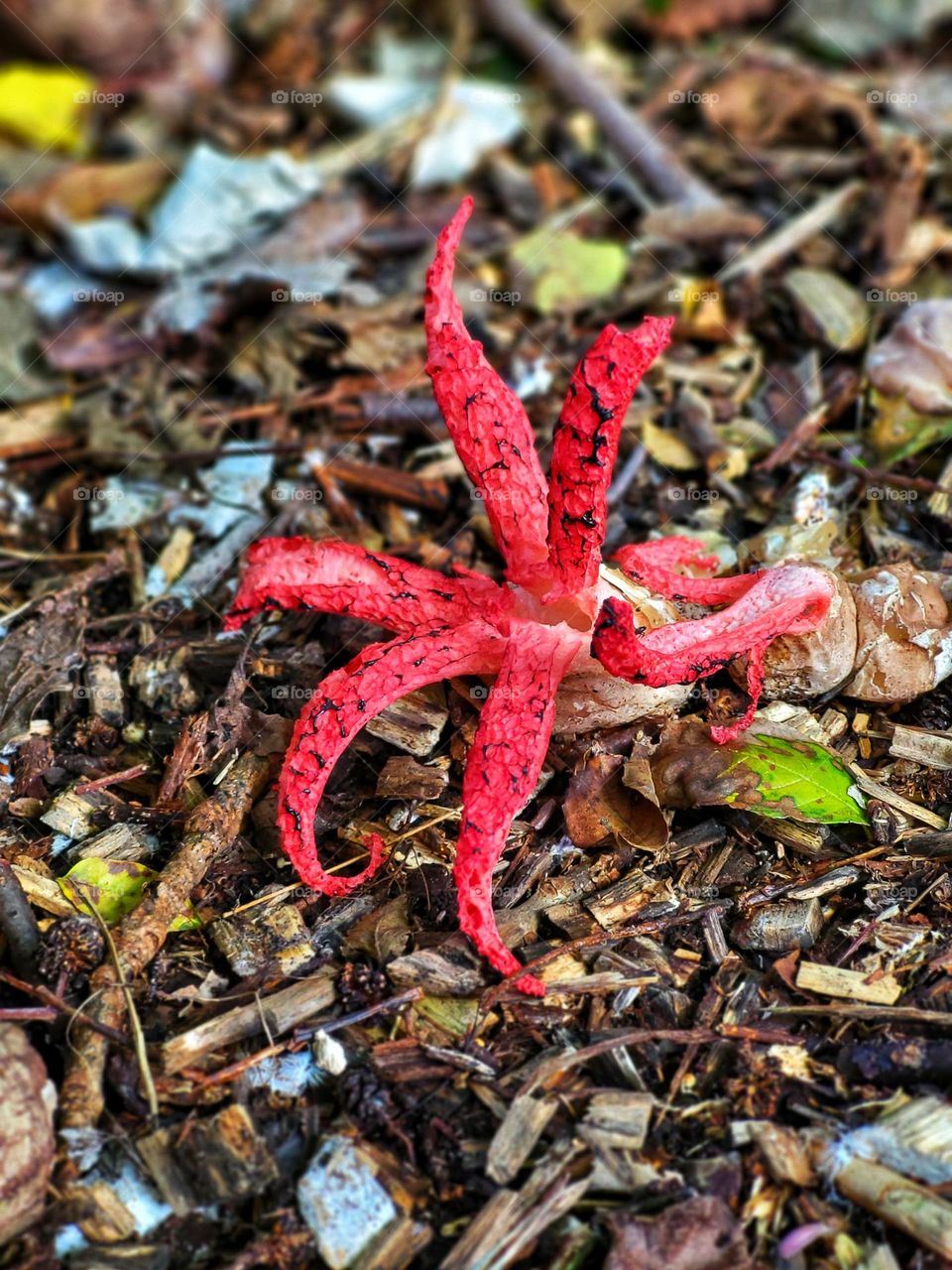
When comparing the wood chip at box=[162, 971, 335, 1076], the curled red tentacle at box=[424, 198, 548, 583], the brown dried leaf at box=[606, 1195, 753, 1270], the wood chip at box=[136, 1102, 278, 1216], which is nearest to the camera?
the brown dried leaf at box=[606, 1195, 753, 1270]

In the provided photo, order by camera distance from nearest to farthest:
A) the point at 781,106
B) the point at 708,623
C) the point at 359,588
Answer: the point at 708,623 → the point at 359,588 → the point at 781,106

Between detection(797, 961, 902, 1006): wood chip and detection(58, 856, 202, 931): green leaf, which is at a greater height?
detection(58, 856, 202, 931): green leaf

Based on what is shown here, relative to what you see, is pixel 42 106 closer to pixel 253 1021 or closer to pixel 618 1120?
pixel 253 1021

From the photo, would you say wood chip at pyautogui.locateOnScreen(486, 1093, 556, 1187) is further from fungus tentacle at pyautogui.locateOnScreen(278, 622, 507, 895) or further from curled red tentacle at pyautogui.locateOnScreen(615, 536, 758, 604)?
curled red tentacle at pyautogui.locateOnScreen(615, 536, 758, 604)

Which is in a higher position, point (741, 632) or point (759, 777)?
point (741, 632)

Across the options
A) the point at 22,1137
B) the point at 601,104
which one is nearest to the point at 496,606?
the point at 22,1137

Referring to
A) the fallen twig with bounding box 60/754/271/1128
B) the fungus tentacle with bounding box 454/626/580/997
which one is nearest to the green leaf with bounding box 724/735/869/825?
the fungus tentacle with bounding box 454/626/580/997
